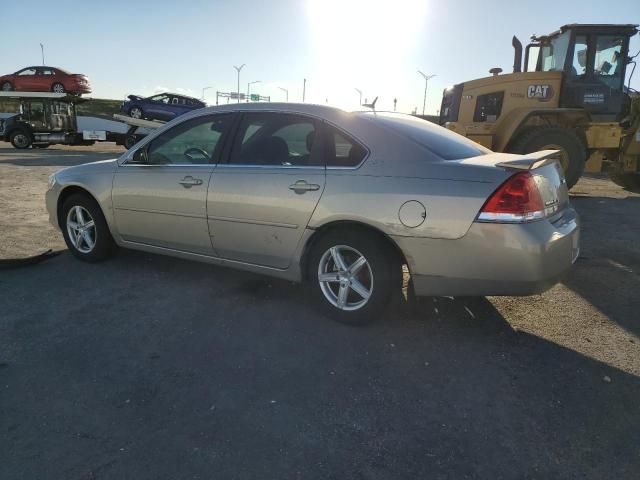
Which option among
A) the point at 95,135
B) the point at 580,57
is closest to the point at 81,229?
the point at 580,57

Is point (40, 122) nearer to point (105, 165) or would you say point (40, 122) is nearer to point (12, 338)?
point (105, 165)

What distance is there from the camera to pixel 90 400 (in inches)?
101

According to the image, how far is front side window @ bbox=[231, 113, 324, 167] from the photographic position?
12.0 ft

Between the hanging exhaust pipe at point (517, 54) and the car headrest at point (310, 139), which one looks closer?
the car headrest at point (310, 139)

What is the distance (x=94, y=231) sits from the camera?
4.86m

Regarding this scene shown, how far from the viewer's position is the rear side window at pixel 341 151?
11.1 ft

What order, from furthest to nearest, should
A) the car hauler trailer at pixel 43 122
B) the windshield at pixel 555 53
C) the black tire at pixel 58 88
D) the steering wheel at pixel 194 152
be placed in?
the black tire at pixel 58 88, the car hauler trailer at pixel 43 122, the windshield at pixel 555 53, the steering wheel at pixel 194 152

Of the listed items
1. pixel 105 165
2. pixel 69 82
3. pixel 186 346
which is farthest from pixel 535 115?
pixel 69 82

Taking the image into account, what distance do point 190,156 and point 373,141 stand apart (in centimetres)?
174

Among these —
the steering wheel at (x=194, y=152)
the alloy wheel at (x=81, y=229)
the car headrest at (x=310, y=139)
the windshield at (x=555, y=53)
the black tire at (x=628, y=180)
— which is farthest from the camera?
the black tire at (x=628, y=180)

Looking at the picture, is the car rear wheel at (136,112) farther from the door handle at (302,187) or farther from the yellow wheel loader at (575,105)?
the door handle at (302,187)

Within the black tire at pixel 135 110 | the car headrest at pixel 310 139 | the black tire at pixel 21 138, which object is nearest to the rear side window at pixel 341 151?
the car headrest at pixel 310 139

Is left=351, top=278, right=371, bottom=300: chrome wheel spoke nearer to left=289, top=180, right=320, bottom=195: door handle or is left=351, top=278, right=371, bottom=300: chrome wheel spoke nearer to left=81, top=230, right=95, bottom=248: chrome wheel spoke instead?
left=289, top=180, right=320, bottom=195: door handle

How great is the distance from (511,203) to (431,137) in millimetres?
928
